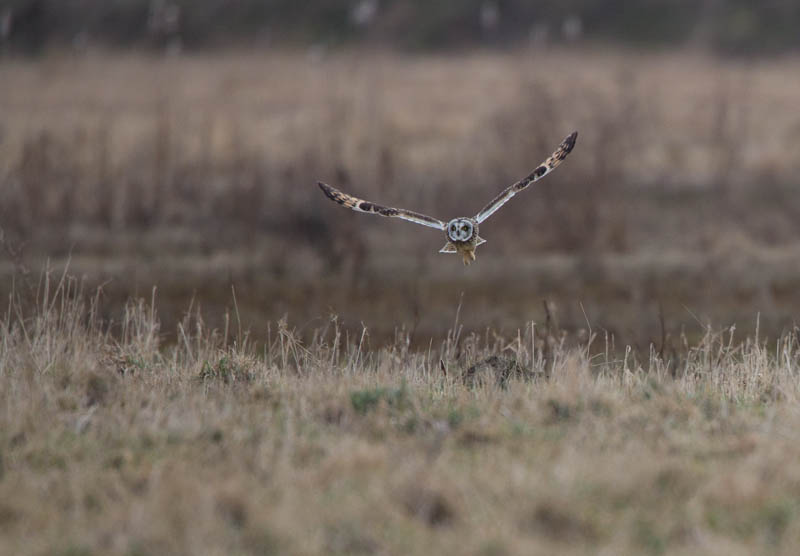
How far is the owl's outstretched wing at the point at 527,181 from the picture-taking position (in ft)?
20.4

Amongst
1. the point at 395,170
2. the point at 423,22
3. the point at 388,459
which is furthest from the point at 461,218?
the point at 423,22

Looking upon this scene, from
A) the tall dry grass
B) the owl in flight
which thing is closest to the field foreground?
the owl in flight

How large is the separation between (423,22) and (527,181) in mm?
35455

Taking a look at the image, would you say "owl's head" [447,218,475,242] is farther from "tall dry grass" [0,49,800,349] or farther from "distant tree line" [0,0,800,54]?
"distant tree line" [0,0,800,54]

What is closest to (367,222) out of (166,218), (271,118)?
(166,218)

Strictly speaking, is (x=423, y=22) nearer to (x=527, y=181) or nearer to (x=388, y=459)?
(x=527, y=181)

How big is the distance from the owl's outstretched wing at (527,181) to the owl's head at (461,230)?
0.40ft

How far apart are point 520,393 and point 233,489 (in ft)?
7.77

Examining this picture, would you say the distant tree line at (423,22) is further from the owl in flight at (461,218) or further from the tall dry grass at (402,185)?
the owl in flight at (461,218)

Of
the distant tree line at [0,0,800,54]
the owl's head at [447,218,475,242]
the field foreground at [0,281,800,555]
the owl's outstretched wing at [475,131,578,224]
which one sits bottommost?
the field foreground at [0,281,800,555]

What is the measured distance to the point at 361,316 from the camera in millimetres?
16156

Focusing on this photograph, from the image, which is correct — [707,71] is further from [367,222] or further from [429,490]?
[429,490]

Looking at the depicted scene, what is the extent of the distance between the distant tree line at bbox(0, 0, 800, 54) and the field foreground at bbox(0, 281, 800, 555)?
83.3 ft

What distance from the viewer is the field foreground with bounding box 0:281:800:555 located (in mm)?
4582
